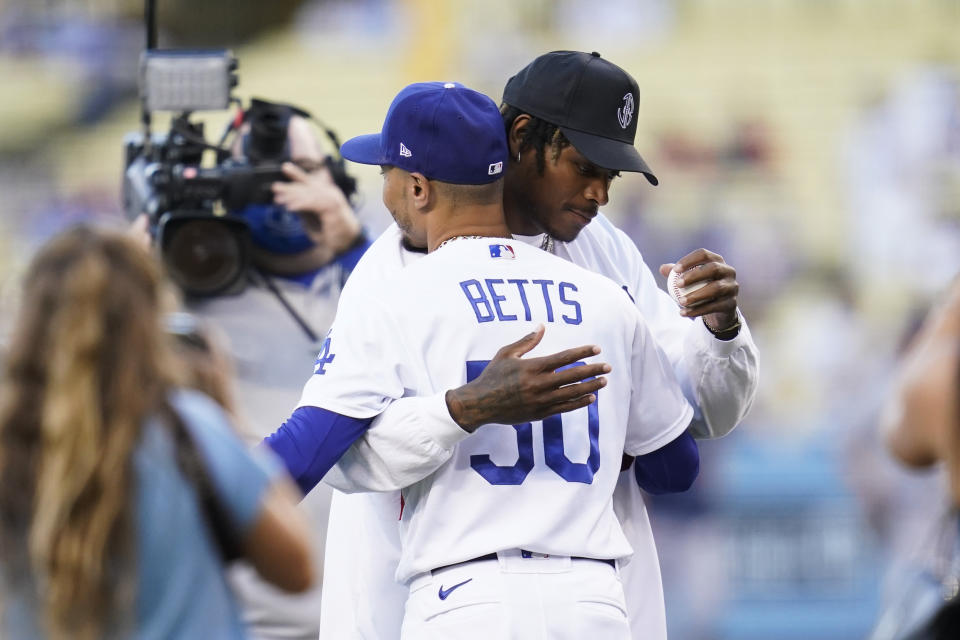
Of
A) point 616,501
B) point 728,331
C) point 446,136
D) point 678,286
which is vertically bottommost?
point 616,501

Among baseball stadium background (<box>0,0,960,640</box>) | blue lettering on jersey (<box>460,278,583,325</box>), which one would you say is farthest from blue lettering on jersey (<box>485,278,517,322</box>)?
baseball stadium background (<box>0,0,960,640</box>)

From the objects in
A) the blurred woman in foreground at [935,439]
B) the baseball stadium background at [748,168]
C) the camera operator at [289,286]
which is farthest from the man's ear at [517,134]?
the baseball stadium background at [748,168]

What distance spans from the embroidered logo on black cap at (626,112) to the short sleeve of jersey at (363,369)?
0.65 metres

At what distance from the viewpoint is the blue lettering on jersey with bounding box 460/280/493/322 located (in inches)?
98.1

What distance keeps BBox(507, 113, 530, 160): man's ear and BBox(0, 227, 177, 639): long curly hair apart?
3.54 feet

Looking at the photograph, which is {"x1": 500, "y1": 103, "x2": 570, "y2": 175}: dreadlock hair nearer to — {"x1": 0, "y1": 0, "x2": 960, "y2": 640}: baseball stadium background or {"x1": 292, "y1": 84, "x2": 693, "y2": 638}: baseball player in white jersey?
{"x1": 292, "y1": 84, "x2": 693, "y2": 638}: baseball player in white jersey

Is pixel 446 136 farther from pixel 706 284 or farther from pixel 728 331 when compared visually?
pixel 728 331

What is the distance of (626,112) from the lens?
9.34ft

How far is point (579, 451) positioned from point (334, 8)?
10.5 meters

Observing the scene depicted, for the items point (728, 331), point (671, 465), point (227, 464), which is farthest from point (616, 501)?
point (227, 464)

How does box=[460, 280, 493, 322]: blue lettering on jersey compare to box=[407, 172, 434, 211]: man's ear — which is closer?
box=[460, 280, 493, 322]: blue lettering on jersey

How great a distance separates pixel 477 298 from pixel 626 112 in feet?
1.93

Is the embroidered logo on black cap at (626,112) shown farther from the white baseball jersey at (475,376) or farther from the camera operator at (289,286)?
the camera operator at (289,286)

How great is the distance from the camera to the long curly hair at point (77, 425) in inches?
69.9
